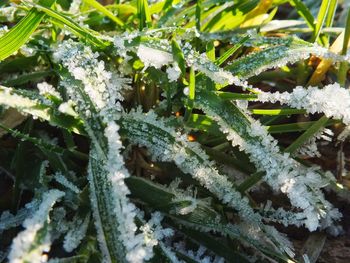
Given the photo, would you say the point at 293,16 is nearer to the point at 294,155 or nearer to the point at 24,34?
the point at 294,155

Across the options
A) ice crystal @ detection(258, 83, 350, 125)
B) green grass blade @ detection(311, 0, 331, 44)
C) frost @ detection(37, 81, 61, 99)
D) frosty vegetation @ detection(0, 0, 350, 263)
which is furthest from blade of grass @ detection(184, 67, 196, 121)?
green grass blade @ detection(311, 0, 331, 44)

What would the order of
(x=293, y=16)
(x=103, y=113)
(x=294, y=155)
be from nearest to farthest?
(x=103, y=113), (x=294, y=155), (x=293, y=16)

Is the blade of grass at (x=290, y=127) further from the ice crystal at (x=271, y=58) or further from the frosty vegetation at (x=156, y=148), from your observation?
the ice crystal at (x=271, y=58)

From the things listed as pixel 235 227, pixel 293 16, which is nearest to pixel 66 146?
pixel 235 227

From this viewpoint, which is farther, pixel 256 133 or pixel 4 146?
pixel 4 146

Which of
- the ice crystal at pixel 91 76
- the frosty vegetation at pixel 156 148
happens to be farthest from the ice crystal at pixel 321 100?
the ice crystal at pixel 91 76

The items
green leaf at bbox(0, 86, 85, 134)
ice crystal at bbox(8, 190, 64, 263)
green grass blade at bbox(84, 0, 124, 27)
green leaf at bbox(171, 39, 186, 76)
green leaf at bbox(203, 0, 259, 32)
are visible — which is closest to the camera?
ice crystal at bbox(8, 190, 64, 263)

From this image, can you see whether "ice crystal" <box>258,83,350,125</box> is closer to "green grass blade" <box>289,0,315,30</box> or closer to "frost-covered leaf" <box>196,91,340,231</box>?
"frost-covered leaf" <box>196,91,340,231</box>

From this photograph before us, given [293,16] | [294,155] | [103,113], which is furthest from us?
[293,16]
